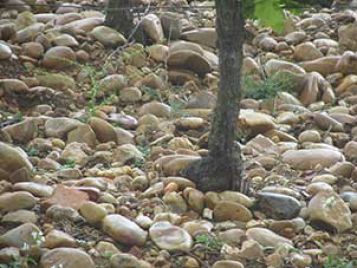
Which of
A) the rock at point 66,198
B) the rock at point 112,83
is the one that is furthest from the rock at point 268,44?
the rock at point 66,198

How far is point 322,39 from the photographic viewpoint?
17.9ft

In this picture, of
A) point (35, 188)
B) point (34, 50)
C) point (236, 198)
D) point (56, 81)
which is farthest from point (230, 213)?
point (34, 50)

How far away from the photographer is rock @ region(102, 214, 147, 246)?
2.89 m

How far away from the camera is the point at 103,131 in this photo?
13.1 feet

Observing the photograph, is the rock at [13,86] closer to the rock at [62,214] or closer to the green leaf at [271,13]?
the rock at [62,214]

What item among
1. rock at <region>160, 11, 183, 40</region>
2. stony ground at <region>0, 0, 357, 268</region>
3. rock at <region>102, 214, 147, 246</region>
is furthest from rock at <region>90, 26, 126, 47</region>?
rock at <region>102, 214, 147, 246</region>

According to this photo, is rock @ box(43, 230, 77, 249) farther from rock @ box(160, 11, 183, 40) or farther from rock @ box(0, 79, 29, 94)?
rock @ box(160, 11, 183, 40)

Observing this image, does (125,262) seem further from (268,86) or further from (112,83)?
(268,86)

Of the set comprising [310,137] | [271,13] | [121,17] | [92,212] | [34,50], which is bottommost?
[310,137]

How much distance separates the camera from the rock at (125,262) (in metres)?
2.72

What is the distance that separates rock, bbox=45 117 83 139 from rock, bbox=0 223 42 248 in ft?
3.99

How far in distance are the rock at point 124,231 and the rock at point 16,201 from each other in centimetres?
28

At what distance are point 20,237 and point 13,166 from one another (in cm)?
57

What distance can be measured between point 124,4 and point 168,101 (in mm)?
961
